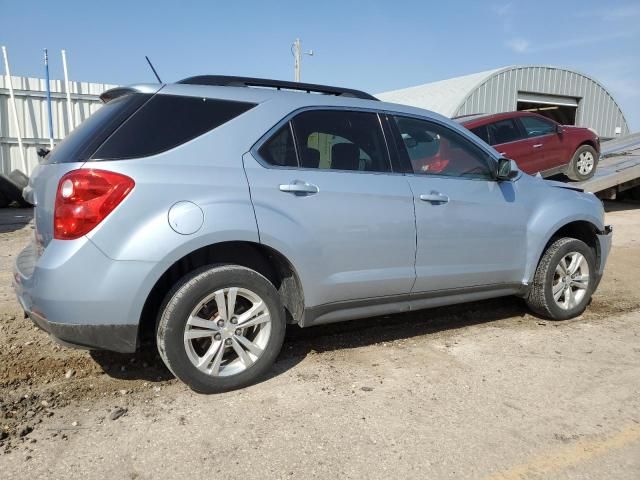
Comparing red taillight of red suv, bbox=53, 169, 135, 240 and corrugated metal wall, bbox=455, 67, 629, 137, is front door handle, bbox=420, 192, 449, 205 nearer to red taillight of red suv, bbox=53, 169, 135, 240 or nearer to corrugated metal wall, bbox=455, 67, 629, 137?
red taillight of red suv, bbox=53, 169, 135, 240

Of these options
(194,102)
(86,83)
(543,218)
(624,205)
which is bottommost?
(624,205)

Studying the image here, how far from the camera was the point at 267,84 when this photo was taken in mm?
3713

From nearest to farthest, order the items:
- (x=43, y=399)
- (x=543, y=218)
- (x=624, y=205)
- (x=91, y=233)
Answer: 1. (x=91, y=233)
2. (x=43, y=399)
3. (x=543, y=218)
4. (x=624, y=205)

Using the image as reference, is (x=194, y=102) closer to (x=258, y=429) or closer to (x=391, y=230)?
(x=391, y=230)

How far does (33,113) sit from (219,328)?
1517 cm

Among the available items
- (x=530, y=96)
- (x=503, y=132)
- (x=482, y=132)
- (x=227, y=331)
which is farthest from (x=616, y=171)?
(x=530, y=96)

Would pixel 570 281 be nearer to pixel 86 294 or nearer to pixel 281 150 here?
pixel 281 150

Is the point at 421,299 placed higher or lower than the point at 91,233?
lower

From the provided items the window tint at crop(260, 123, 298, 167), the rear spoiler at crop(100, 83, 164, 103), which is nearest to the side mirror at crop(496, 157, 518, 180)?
the window tint at crop(260, 123, 298, 167)

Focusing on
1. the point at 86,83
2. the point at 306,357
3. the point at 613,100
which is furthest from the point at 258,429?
the point at 613,100

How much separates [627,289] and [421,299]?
3430mm

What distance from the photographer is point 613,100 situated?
2450 centimetres

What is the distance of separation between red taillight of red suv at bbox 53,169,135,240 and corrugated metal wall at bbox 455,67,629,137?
19.4 m

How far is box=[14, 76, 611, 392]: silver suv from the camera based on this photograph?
290 cm
